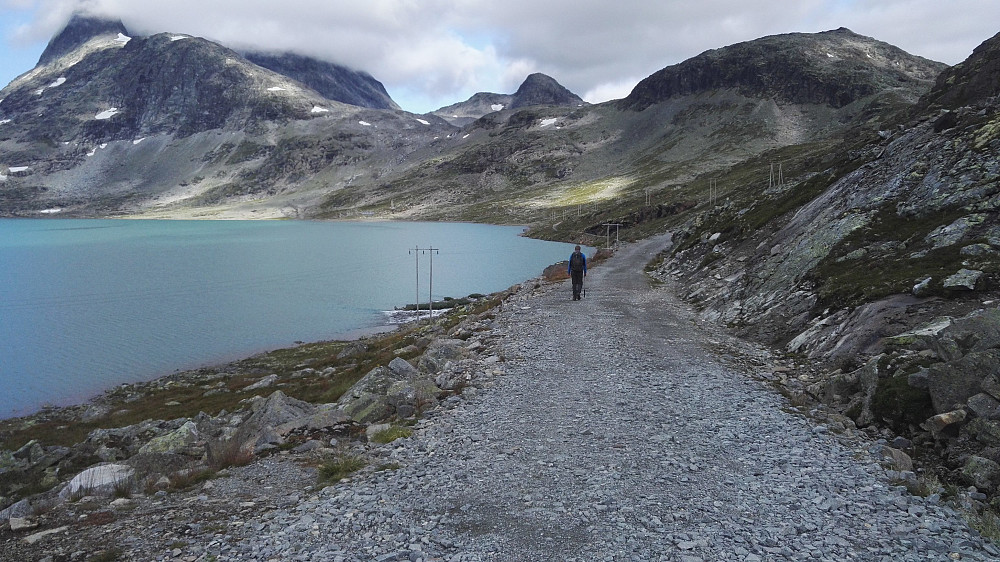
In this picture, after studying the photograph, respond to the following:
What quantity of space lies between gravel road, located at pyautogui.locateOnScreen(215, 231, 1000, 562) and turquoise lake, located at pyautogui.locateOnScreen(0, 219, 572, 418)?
36.5 m

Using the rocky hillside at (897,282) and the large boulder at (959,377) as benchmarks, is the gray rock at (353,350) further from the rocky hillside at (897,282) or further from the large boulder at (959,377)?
the large boulder at (959,377)

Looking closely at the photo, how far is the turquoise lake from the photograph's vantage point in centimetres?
4212

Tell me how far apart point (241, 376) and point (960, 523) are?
38.4 meters

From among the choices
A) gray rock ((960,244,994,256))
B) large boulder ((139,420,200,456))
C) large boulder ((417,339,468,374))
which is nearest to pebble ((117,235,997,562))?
large boulder ((417,339,468,374))

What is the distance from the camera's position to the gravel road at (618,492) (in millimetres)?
7629

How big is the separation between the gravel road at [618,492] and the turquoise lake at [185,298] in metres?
36.5

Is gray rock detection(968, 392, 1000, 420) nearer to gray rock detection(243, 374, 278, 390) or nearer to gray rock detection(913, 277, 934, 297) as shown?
gray rock detection(913, 277, 934, 297)

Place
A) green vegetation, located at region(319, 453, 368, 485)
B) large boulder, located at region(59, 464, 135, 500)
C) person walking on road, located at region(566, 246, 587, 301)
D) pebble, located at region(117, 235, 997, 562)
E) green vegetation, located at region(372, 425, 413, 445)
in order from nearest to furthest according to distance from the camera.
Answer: pebble, located at region(117, 235, 997, 562) → green vegetation, located at region(319, 453, 368, 485) → large boulder, located at region(59, 464, 135, 500) → green vegetation, located at region(372, 425, 413, 445) → person walking on road, located at region(566, 246, 587, 301)

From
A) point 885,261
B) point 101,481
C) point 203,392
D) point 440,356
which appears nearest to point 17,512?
point 101,481

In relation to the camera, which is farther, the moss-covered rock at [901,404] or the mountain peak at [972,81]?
the mountain peak at [972,81]

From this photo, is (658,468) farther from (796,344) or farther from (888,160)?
(888,160)

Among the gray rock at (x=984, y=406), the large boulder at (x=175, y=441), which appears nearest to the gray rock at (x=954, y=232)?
the gray rock at (x=984, y=406)

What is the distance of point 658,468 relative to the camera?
32.9ft

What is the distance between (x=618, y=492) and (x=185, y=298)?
238 ft
